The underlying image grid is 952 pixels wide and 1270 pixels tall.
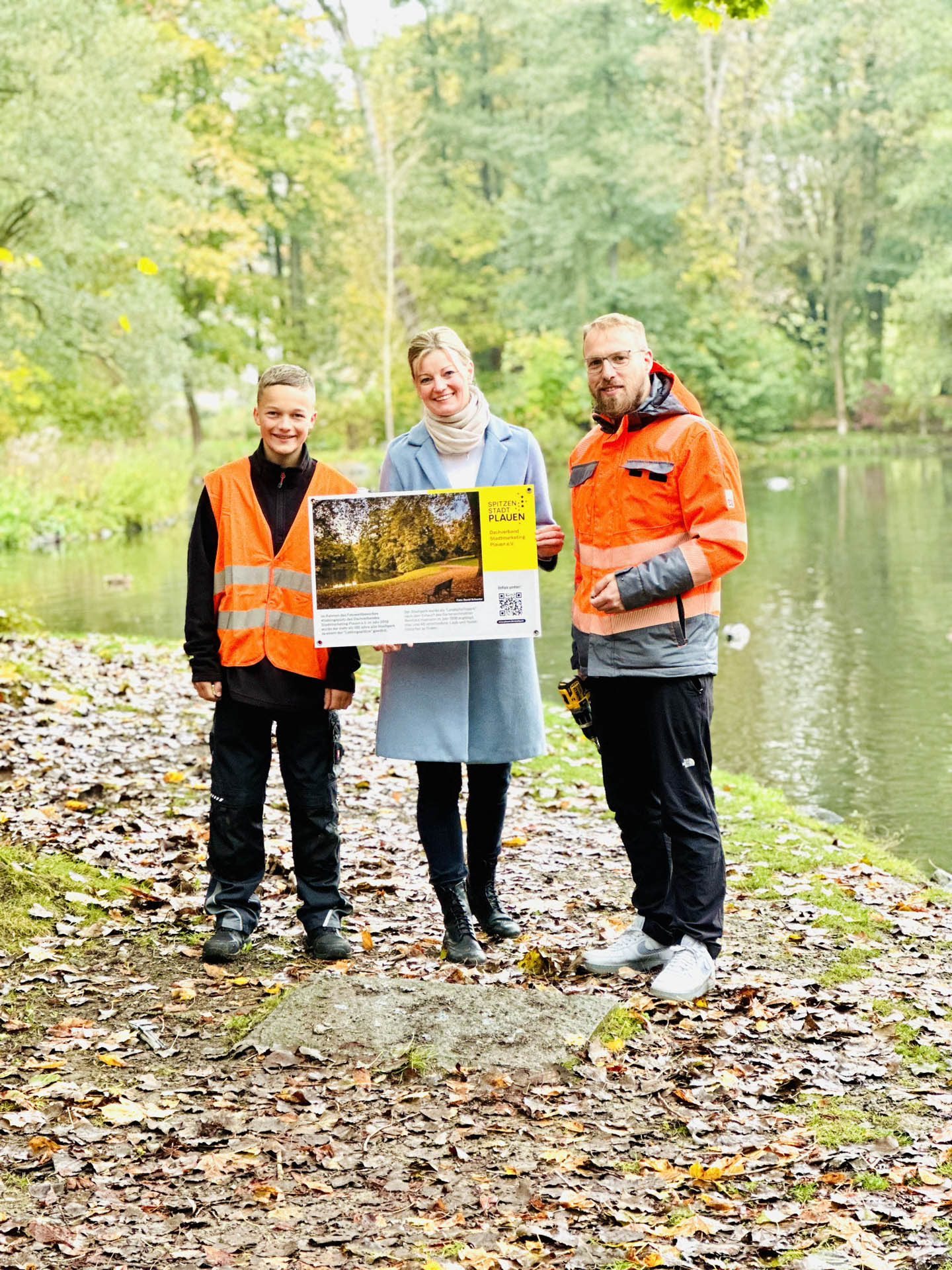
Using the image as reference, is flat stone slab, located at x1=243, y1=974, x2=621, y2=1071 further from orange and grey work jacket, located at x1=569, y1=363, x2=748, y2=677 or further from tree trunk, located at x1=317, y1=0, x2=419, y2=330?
tree trunk, located at x1=317, y1=0, x2=419, y2=330

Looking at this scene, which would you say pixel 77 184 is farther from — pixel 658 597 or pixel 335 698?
pixel 658 597

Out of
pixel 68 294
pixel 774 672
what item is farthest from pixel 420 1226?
pixel 68 294

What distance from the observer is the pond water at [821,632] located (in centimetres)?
967

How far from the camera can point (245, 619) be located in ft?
16.5

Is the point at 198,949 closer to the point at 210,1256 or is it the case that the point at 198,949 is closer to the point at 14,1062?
the point at 14,1062

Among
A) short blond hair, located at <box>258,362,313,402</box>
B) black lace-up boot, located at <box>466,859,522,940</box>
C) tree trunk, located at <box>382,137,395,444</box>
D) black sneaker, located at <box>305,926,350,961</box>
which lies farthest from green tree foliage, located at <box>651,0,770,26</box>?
tree trunk, located at <box>382,137,395,444</box>

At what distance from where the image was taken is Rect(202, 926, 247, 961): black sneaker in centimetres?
521

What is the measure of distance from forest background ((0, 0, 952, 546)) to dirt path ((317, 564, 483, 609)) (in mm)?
28475

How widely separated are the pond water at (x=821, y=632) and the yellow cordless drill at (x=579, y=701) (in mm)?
3633

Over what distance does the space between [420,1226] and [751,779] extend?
6.21 meters

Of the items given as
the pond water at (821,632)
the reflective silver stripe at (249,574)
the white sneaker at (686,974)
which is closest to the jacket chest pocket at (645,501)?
the reflective silver stripe at (249,574)

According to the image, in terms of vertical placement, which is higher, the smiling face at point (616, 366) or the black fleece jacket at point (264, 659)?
the smiling face at point (616, 366)

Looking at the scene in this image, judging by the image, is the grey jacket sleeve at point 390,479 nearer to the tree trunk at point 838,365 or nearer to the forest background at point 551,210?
the forest background at point 551,210

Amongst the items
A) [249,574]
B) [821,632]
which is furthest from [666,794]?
[821,632]
